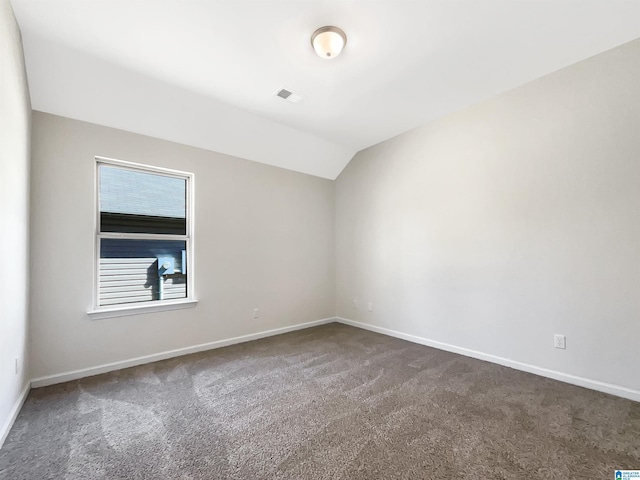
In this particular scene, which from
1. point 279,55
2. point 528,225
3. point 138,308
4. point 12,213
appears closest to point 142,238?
point 138,308

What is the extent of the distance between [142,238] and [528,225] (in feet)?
13.2

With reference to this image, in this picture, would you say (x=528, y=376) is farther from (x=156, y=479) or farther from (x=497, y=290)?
(x=156, y=479)

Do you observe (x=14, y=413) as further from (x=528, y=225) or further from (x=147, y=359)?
(x=528, y=225)

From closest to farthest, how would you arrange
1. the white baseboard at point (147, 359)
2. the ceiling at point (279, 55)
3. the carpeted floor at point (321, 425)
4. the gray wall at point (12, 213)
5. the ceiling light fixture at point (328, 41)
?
the carpeted floor at point (321, 425) < the gray wall at point (12, 213) < the ceiling at point (279, 55) < the ceiling light fixture at point (328, 41) < the white baseboard at point (147, 359)

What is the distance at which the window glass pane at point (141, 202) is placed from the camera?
2.97 meters

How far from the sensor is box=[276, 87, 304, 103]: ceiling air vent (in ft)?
9.33

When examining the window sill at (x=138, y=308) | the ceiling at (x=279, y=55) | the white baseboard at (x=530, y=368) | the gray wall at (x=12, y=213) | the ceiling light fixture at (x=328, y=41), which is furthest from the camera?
the window sill at (x=138, y=308)

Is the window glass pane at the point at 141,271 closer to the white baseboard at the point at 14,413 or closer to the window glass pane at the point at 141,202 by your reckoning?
the window glass pane at the point at 141,202

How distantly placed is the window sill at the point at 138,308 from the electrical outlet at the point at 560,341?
145 inches

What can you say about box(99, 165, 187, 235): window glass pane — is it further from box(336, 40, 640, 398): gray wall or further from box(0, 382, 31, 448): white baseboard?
box(336, 40, 640, 398): gray wall

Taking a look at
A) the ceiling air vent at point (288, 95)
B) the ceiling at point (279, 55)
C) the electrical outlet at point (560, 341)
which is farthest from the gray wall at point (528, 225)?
the ceiling air vent at point (288, 95)

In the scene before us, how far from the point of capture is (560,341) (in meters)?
2.58

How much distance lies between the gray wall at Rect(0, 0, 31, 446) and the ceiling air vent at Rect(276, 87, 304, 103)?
1.90m

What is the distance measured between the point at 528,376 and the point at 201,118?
4206 mm
